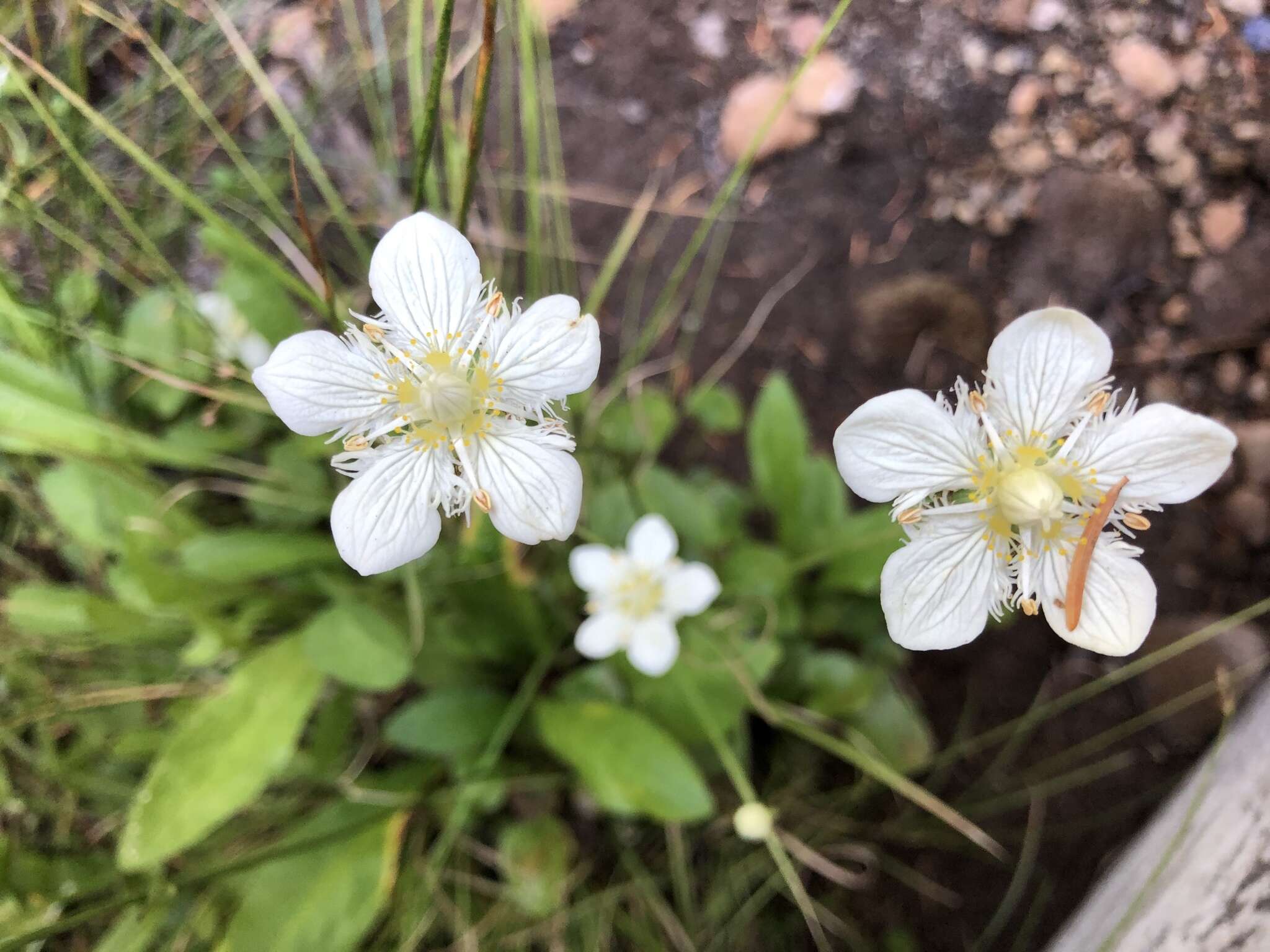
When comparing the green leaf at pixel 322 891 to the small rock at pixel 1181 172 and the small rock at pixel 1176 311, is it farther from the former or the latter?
the small rock at pixel 1181 172

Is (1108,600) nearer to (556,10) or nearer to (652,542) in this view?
(652,542)

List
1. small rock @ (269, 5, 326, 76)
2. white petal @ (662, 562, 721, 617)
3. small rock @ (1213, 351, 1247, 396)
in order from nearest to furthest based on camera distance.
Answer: white petal @ (662, 562, 721, 617) → small rock @ (1213, 351, 1247, 396) → small rock @ (269, 5, 326, 76)

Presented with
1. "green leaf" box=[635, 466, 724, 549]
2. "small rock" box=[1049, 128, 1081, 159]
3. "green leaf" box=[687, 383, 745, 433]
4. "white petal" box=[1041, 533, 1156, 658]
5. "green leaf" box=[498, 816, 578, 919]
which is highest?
"small rock" box=[1049, 128, 1081, 159]

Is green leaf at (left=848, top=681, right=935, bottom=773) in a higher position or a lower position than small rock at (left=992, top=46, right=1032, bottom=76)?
lower

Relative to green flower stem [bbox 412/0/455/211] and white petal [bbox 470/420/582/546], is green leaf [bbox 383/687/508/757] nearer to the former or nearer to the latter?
white petal [bbox 470/420/582/546]

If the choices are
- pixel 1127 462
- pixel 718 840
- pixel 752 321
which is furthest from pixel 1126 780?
pixel 752 321

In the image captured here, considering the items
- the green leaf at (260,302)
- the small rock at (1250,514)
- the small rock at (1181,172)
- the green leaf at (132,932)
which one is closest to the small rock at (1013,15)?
the small rock at (1181,172)

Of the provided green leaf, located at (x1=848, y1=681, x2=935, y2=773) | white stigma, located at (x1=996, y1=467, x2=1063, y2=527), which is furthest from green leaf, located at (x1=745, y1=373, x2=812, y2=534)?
white stigma, located at (x1=996, y1=467, x2=1063, y2=527)
